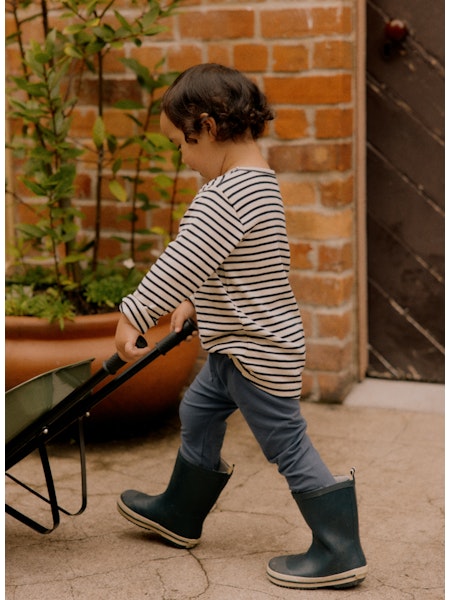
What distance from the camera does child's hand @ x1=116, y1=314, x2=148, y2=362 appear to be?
→ 2.30 metres

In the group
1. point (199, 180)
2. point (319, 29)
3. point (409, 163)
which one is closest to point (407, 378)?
point (409, 163)

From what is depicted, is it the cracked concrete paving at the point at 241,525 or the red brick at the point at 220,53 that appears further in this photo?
the red brick at the point at 220,53

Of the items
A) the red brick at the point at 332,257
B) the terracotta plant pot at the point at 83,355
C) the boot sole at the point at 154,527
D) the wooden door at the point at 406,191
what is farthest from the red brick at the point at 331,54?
the boot sole at the point at 154,527

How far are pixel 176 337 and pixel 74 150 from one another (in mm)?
1248

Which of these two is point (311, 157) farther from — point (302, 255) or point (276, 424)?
point (276, 424)

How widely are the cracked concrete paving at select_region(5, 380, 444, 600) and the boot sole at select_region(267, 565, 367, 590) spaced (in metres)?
0.02

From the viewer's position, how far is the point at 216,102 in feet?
7.70

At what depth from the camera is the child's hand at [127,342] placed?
7.54ft

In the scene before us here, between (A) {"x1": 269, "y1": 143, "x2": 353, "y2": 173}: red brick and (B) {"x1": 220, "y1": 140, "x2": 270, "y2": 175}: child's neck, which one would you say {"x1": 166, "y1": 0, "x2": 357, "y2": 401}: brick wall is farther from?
(B) {"x1": 220, "y1": 140, "x2": 270, "y2": 175}: child's neck

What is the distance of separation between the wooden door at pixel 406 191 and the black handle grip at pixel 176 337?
5.27 ft

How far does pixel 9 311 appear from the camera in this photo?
11.3ft

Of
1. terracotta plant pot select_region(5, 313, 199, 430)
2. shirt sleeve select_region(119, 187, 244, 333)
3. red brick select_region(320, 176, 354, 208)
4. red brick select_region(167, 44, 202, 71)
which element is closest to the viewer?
shirt sleeve select_region(119, 187, 244, 333)

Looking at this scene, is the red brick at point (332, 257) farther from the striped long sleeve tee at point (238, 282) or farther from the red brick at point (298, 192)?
the striped long sleeve tee at point (238, 282)

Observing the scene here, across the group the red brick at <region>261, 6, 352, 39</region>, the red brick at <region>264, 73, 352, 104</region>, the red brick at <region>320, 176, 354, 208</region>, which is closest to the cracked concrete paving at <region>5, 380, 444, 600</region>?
the red brick at <region>320, 176, 354, 208</region>
